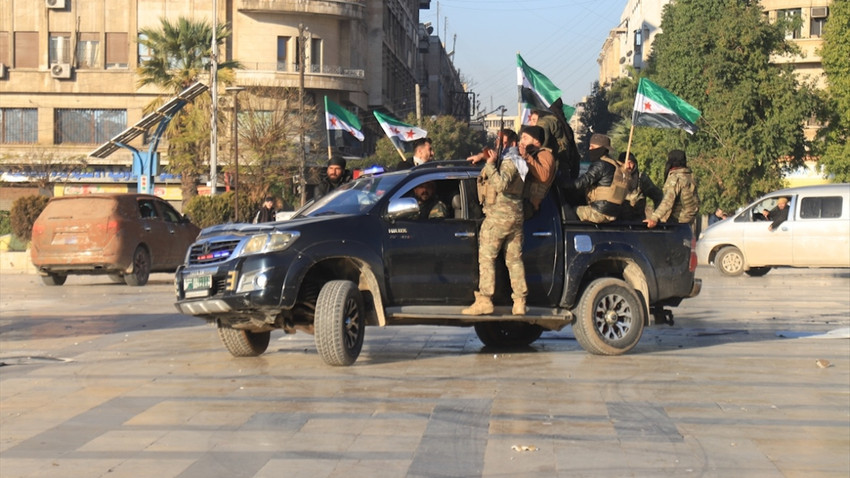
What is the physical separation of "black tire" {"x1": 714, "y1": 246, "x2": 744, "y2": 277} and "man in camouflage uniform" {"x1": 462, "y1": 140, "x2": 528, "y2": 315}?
1683cm

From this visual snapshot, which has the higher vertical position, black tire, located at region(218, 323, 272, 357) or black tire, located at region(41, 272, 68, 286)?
black tire, located at region(218, 323, 272, 357)

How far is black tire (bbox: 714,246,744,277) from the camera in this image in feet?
88.2

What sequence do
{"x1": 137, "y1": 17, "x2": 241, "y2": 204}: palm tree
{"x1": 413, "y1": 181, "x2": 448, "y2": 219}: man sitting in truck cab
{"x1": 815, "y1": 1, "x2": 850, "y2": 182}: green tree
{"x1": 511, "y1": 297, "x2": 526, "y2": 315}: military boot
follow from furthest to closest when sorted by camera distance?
{"x1": 137, "y1": 17, "x2": 241, "y2": 204}: palm tree < {"x1": 815, "y1": 1, "x2": 850, "y2": 182}: green tree < {"x1": 413, "y1": 181, "x2": 448, "y2": 219}: man sitting in truck cab < {"x1": 511, "y1": 297, "x2": 526, "y2": 315}: military boot

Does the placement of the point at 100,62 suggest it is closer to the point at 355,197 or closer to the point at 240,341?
the point at 240,341

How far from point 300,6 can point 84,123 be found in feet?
43.8

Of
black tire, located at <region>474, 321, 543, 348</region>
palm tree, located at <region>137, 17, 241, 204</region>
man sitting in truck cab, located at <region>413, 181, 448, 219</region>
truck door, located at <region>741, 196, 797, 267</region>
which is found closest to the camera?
man sitting in truck cab, located at <region>413, 181, 448, 219</region>

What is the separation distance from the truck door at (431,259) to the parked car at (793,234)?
16.2 metres

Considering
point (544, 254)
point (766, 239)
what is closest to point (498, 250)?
point (544, 254)

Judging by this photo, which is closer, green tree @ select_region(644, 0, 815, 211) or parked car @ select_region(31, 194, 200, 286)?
parked car @ select_region(31, 194, 200, 286)

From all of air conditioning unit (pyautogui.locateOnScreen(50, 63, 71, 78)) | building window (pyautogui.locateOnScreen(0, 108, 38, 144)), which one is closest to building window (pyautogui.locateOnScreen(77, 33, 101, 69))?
air conditioning unit (pyautogui.locateOnScreen(50, 63, 71, 78))

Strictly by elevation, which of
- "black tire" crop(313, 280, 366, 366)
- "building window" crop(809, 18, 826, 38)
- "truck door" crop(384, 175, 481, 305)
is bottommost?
"black tire" crop(313, 280, 366, 366)

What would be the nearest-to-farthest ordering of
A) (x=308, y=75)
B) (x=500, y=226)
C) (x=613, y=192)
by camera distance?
1. (x=500, y=226)
2. (x=613, y=192)
3. (x=308, y=75)

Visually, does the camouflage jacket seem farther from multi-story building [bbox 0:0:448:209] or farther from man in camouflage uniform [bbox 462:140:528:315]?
multi-story building [bbox 0:0:448:209]

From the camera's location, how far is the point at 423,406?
28.9ft
